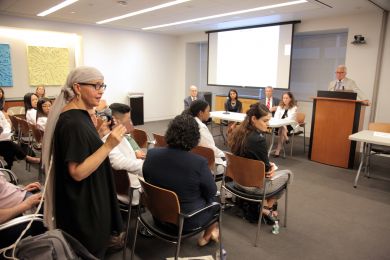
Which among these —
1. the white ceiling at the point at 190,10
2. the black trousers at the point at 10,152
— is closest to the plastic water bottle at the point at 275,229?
the black trousers at the point at 10,152

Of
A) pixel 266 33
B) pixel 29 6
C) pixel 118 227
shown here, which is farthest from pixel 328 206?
pixel 29 6

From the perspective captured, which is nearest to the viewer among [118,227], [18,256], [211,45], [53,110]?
[18,256]

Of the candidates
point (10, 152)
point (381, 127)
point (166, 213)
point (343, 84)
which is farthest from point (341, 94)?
point (10, 152)

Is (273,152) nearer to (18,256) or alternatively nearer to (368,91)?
(368,91)

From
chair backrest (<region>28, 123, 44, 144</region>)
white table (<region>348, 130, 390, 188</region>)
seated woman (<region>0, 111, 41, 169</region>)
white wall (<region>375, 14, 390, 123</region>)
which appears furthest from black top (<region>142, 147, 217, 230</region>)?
white wall (<region>375, 14, 390, 123</region>)

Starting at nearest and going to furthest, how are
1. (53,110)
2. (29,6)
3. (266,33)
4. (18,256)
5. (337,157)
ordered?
(18,256) → (53,110) → (337,157) → (29,6) → (266,33)

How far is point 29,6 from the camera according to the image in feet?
17.2

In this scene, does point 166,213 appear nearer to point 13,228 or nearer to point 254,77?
point 13,228

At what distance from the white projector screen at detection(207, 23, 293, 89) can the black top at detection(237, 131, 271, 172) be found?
4.52 meters

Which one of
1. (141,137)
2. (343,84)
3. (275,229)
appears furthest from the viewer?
(343,84)

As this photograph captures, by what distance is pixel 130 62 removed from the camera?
8.23 metres

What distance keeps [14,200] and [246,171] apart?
5.56 feet

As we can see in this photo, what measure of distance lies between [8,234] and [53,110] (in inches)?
29.4

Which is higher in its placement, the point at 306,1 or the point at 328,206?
the point at 306,1
